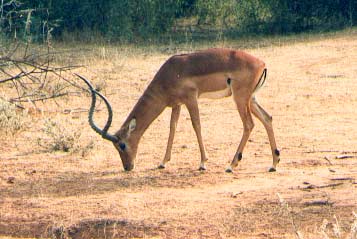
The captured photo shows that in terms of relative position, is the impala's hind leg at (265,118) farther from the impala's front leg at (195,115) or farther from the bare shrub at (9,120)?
the bare shrub at (9,120)

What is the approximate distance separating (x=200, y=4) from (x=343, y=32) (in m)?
3.94

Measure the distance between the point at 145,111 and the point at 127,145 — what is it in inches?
18.0

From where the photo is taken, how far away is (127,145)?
10.1 meters

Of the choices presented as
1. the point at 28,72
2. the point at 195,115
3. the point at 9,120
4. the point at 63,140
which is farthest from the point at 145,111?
the point at 28,72

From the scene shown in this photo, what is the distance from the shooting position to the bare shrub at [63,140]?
11242mm

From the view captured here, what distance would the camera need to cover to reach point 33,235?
8.46 metres

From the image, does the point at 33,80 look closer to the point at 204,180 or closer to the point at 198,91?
the point at 198,91

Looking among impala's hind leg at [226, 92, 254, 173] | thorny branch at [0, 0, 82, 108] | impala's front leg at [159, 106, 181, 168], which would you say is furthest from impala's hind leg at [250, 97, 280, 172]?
thorny branch at [0, 0, 82, 108]

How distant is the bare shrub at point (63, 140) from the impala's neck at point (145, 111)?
123cm

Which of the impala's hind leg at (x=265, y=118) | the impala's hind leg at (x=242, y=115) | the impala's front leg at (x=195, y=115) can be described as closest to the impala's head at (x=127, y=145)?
the impala's front leg at (x=195, y=115)

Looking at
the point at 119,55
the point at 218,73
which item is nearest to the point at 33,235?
the point at 218,73

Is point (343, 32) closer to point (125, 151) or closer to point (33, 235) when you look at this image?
point (125, 151)

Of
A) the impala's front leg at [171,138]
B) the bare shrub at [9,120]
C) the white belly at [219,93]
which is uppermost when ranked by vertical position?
the white belly at [219,93]

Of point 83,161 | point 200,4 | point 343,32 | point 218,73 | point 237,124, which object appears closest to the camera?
point 218,73
